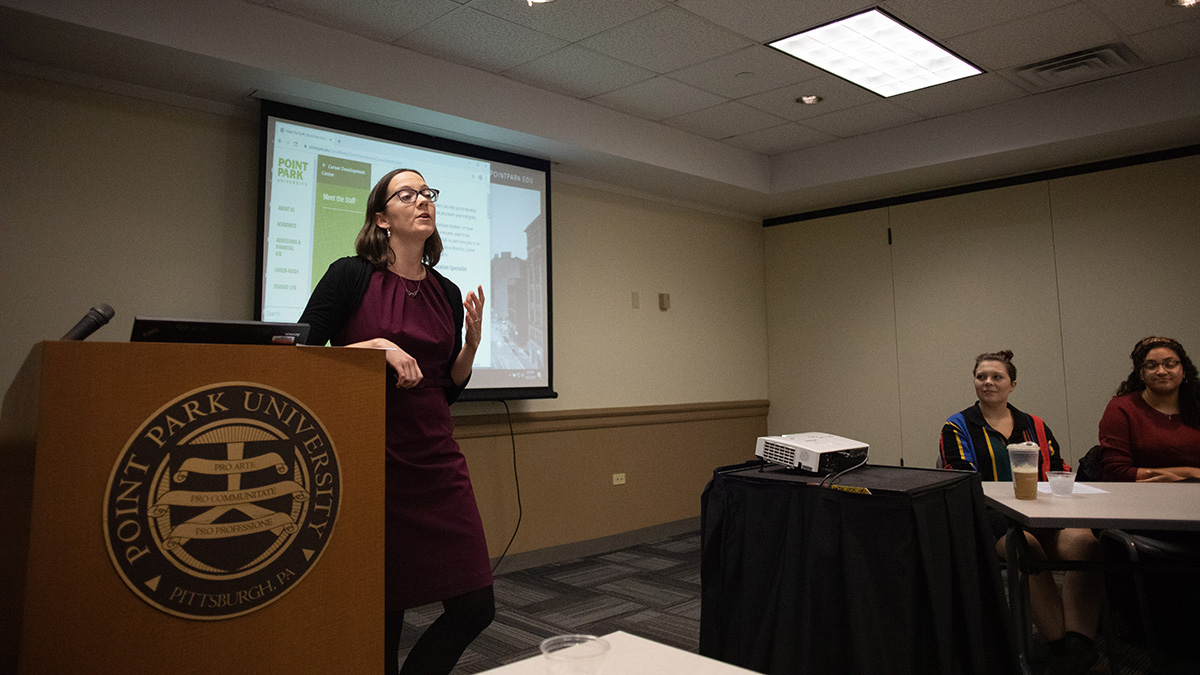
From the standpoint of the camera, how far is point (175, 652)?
927 mm

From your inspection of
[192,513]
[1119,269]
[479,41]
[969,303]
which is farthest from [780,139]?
[192,513]

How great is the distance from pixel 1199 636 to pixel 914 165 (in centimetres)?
306

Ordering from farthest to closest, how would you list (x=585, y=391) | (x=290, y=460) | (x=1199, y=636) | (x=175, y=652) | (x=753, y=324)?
(x=753, y=324)
(x=585, y=391)
(x=1199, y=636)
(x=290, y=460)
(x=175, y=652)

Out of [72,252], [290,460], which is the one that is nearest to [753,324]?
[72,252]

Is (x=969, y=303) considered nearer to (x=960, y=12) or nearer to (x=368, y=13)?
(x=960, y=12)

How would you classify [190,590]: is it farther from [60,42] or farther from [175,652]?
[60,42]

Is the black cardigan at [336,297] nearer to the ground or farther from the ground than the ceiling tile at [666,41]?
nearer to the ground

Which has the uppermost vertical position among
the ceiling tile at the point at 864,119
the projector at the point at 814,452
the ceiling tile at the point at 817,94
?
the ceiling tile at the point at 864,119

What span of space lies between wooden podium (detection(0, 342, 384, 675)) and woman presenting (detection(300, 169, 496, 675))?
0.48 metres

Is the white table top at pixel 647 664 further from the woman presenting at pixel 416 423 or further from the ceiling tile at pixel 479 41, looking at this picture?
the ceiling tile at pixel 479 41

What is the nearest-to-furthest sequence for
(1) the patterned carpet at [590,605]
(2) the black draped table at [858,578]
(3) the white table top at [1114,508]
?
(2) the black draped table at [858,578] → (3) the white table top at [1114,508] → (1) the patterned carpet at [590,605]

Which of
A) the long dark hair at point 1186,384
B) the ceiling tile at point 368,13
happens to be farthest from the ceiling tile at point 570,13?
the long dark hair at point 1186,384

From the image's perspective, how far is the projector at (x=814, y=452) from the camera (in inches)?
70.0

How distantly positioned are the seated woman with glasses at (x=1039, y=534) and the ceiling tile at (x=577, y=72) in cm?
224
